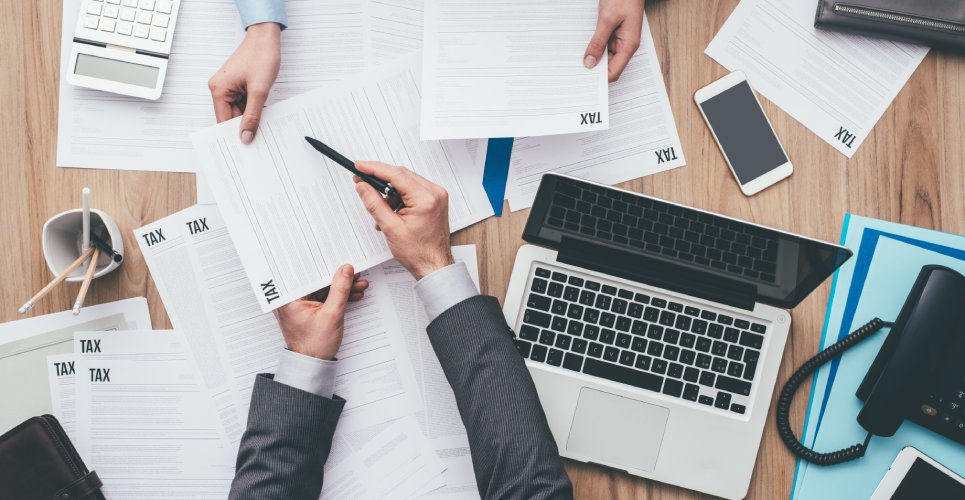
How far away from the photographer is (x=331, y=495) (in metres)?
0.97

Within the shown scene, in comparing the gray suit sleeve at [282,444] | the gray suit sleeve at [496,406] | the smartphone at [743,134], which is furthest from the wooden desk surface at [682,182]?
the gray suit sleeve at [282,444]

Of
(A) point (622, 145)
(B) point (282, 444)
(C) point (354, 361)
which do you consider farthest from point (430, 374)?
(A) point (622, 145)

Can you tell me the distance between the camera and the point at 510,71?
92 cm

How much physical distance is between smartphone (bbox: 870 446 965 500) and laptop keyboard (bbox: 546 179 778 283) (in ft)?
1.08

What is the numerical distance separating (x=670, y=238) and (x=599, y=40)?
1.00ft

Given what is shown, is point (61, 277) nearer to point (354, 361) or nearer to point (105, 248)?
point (105, 248)

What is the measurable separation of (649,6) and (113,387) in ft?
3.35

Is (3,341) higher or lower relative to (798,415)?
higher

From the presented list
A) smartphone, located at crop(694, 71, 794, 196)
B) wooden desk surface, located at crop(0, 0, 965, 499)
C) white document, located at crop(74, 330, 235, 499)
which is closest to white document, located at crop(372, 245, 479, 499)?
wooden desk surface, located at crop(0, 0, 965, 499)

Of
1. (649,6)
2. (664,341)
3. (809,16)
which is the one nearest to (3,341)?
(664,341)

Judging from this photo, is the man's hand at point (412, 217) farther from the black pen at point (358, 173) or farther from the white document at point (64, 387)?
the white document at point (64, 387)

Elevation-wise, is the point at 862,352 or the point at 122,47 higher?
the point at 122,47

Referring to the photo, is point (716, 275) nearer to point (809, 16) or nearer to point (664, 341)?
point (664, 341)

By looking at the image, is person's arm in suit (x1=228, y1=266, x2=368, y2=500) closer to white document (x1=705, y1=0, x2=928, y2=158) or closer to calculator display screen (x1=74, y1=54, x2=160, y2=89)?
calculator display screen (x1=74, y1=54, x2=160, y2=89)
